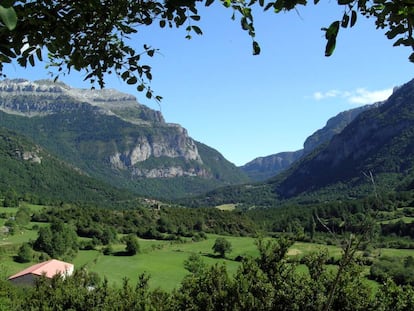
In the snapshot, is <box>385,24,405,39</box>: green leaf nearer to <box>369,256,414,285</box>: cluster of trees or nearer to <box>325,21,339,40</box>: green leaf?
<box>325,21,339,40</box>: green leaf

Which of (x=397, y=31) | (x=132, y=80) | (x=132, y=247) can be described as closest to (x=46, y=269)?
(x=132, y=247)

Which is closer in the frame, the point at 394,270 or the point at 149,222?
the point at 394,270

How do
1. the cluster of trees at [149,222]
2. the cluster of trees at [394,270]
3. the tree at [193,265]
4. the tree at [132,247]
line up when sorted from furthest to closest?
1. the cluster of trees at [149,222]
2. the tree at [132,247]
3. the cluster of trees at [394,270]
4. the tree at [193,265]

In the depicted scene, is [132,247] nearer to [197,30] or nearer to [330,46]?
[197,30]

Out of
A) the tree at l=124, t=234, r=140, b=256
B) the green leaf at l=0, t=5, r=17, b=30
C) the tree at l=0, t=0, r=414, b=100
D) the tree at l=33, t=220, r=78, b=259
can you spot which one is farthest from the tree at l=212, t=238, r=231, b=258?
the green leaf at l=0, t=5, r=17, b=30

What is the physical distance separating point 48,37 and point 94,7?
2.26 feet

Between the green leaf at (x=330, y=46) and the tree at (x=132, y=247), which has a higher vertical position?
the green leaf at (x=330, y=46)

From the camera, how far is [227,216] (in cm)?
12950

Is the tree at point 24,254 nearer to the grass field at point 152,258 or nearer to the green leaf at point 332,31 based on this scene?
the grass field at point 152,258

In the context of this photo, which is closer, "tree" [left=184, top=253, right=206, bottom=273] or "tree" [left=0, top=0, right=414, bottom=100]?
"tree" [left=0, top=0, right=414, bottom=100]

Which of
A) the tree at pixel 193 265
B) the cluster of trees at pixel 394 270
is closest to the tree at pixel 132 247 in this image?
the tree at pixel 193 265

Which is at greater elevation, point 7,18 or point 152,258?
point 7,18

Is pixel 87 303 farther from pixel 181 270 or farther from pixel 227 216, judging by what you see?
pixel 227 216

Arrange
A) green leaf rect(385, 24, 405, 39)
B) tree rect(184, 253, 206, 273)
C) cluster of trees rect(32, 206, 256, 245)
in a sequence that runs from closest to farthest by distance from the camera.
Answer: green leaf rect(385, 24, 405, 39), tree rect(184, 253, 206, 273), cluster of trees rect(32, 206, 256, 245)
